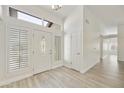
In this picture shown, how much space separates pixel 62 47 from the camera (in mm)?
6457

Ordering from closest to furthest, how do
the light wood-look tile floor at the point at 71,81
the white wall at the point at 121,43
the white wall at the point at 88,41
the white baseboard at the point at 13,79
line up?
the light wood-look tile floor at the point at 71,81
the white baseboard at the point at 13,79
the white wall at the point at 88,41
the white wall at the point at 121,43

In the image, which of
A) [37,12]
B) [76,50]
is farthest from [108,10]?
[37,12]

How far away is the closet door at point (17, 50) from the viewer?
368 centimetres

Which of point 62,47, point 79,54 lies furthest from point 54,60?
point 79,54

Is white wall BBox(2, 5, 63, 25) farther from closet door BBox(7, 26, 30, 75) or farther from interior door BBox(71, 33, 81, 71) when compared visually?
interior door BBox(71, 33, 81, 71)

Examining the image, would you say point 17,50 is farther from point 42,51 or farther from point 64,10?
point 64,10

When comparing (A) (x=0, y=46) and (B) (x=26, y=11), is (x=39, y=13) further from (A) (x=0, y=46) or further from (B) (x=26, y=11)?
(A) (x=0, y=46)

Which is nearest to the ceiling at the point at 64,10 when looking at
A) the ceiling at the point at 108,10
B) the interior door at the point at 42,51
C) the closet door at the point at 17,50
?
the ceiling at the point at 108,10

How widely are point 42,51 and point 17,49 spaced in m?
1.36

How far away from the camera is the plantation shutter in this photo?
12.2 ft

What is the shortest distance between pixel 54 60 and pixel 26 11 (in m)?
2.72

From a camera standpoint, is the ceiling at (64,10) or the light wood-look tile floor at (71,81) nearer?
the light wood-look tile floor at (71,81)

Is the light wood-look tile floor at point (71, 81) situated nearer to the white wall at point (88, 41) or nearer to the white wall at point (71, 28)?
the white wall at point (88, 41)

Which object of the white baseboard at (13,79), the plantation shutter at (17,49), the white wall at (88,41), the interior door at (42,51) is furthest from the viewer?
the white wall at (88,41)
